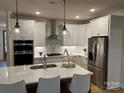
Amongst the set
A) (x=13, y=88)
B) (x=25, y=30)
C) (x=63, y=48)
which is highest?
(x=25, y=30)

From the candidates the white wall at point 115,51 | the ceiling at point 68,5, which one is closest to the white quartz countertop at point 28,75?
the white wall at point 115,51

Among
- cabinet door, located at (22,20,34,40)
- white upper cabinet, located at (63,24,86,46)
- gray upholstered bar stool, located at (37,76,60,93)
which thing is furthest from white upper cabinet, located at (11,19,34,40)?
gray upholstered bar stool, located at (37,76,60,93)

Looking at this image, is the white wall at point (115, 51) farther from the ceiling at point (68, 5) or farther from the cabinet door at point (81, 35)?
the cabinet door at point (81, 35)

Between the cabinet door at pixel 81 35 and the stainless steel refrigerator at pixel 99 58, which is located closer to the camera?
the stainless steel refrigerator at pixel 99 58

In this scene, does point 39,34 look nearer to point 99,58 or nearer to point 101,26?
point 101,26

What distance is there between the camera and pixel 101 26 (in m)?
4.02

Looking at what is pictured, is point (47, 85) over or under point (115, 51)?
under

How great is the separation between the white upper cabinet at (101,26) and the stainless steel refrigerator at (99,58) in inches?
7.3

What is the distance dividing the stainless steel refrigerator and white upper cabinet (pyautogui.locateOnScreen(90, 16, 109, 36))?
Answer: 0.61 feet

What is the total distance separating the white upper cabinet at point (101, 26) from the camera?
380cm

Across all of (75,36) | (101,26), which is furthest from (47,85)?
(75,36)

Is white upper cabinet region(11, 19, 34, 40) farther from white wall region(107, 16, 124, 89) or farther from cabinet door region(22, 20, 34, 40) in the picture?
white wall region(107, 16, 124, 89)

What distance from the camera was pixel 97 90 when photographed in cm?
384

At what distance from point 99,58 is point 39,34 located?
2.63 metres
